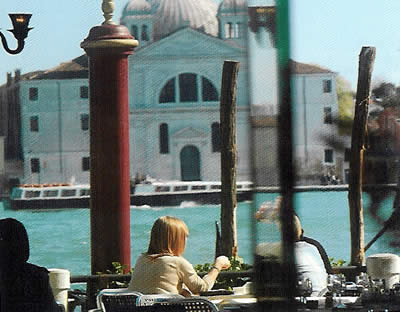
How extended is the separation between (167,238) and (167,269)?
0.12m

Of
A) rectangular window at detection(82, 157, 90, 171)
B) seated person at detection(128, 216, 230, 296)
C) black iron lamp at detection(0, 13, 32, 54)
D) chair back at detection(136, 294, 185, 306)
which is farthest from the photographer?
rectangular window at detection(82, 157, 90, 171)

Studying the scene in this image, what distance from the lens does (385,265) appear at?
5.65 meters

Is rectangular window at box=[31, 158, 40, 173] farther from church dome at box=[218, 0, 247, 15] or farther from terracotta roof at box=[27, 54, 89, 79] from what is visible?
church dome at box=[218, 0, 247, 15]

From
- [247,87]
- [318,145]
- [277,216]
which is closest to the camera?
[277,216]

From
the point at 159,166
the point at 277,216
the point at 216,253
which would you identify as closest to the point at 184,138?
the point at 159,166

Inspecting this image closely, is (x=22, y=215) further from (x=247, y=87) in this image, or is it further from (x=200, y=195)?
(x=247, y=87)

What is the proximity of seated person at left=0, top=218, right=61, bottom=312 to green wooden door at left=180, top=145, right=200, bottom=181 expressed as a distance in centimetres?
95

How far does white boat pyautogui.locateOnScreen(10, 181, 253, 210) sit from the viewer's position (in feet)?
18.2

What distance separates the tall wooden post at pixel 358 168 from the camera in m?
5.76

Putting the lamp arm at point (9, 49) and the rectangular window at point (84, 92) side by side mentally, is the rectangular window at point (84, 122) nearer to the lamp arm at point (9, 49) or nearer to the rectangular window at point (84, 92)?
the rectangular window at point (84, 92)

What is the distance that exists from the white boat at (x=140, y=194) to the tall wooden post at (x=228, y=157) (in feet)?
0.15

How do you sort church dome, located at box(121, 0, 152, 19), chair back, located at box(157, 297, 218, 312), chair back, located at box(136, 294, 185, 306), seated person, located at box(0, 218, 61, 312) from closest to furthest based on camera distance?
seated person, located at box(0, 218, 61, 312)
chair back, located at box(157, 297, 218, 312)
chair back, located at box(136, 294, 185, 306)
church dome, located at box(121, 0, 152, 19)

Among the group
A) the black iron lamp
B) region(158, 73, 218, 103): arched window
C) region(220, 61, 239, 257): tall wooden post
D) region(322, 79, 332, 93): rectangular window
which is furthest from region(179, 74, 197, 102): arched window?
the black iron lamp

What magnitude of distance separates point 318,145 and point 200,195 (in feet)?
1.74
